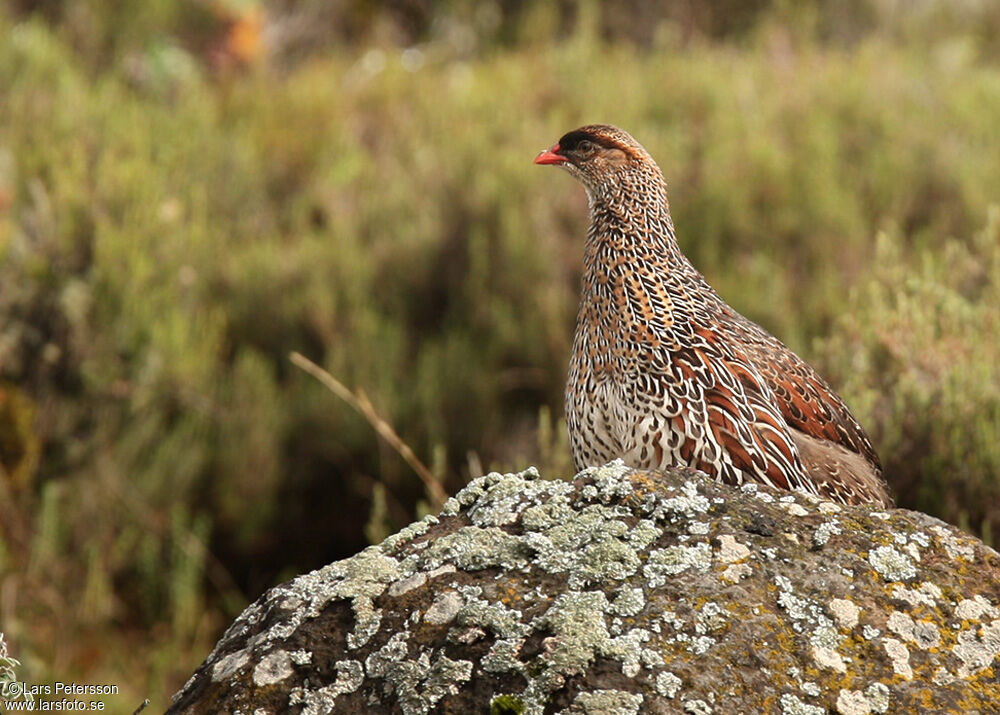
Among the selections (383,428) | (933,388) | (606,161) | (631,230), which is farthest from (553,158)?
(933,388)

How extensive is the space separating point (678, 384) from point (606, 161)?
3.00ft

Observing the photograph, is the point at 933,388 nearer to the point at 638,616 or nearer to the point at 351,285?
the point at 638,616

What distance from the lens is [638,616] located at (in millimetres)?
2176

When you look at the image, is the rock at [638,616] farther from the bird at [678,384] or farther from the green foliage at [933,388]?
the green foliage at [933,388]

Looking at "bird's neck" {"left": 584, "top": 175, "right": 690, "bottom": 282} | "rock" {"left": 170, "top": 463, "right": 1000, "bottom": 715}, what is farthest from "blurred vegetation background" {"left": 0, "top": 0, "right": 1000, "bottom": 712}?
"rock" {"left": 170, "top": 463, "right": 1000, "bottom": 715}

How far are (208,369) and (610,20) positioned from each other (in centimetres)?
671

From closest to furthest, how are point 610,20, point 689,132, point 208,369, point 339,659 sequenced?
point 339,659 → point 208,369 → point 689,132 → point 610,20

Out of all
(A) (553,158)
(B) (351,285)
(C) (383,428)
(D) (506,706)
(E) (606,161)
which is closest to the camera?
(D) (506,706)

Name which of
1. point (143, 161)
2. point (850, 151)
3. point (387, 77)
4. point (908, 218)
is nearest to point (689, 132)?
point (850, 151)

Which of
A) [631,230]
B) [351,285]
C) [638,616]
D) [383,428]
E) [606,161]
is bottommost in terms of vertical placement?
[351,285]

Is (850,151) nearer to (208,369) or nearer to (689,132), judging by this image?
(689,132)

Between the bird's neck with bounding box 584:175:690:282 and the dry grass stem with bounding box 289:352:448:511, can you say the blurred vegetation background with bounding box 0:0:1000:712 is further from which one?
the bird's neck with bounding box 584:175:690:282

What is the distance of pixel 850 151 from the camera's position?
7727 millimetres

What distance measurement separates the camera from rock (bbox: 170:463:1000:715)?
6.86 ft
